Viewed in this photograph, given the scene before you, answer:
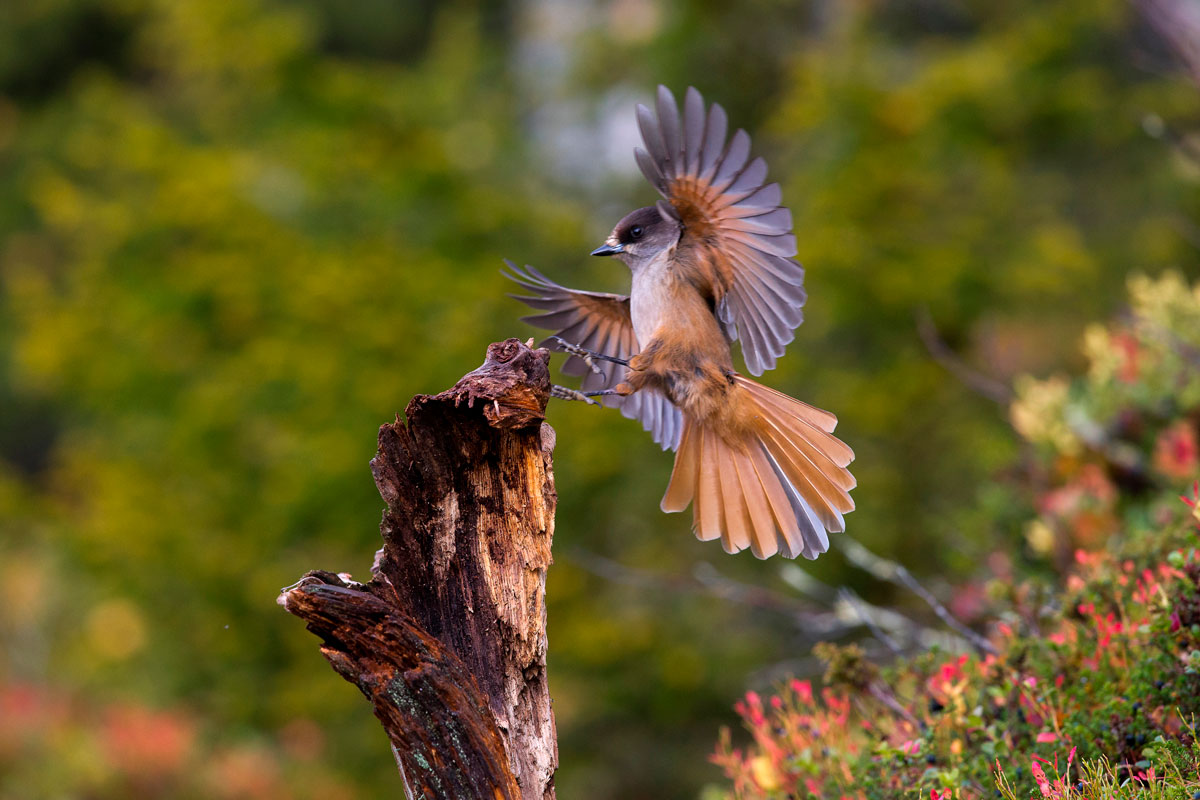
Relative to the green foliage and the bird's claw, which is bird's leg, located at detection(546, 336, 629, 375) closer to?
the bird's claw

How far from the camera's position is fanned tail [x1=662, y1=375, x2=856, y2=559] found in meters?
3.28

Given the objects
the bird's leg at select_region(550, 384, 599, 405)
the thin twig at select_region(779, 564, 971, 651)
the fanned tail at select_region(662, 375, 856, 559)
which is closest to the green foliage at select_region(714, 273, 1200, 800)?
the thin twig at select_region(779, 564, 971, 651)

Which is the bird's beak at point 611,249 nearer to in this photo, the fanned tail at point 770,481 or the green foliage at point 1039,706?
the fanned tail at point 770,481

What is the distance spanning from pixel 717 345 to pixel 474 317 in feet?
13.5

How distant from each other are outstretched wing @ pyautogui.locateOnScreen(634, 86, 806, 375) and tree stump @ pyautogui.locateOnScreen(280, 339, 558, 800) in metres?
0.80

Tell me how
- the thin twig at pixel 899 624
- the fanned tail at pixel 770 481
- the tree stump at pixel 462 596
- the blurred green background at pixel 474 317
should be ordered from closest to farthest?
the tree stump at pixel 462 596 → the fanned tail at pixel 770 481 → the thin twig at pixel 899 624 → the blurred green background at pixel 474 317

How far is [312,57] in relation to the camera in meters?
8.84

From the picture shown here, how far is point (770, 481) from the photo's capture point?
3398 mm

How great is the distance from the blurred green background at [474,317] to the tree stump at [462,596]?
455 centimetres

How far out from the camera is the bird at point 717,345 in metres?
3.25

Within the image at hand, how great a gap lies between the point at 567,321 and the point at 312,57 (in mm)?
5779

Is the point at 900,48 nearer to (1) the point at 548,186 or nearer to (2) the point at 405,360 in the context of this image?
(1) the point at 548,186

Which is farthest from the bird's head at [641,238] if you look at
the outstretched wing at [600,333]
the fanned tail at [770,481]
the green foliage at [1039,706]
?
the green foliage at [1039,706]

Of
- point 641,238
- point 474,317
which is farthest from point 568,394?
point 474,317
